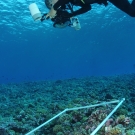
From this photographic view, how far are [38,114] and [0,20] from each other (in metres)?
29.8

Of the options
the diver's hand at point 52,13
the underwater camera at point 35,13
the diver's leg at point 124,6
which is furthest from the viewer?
the diver's leg at point 124,6

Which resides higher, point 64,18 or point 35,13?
point 35,13

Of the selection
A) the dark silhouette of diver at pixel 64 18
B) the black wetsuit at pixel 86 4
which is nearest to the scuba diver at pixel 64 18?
the dark silhouette of diver at pixel 64 18

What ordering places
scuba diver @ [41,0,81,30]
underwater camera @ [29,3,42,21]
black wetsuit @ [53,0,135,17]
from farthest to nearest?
underwater camera @ [29,3,42,21] → scuba diver @ [41,0,81,30] → black wetsuit @ [53,0,135,17]

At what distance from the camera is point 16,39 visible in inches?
1972

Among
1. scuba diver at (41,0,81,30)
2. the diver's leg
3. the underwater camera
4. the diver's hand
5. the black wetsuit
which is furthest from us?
the diver's leg

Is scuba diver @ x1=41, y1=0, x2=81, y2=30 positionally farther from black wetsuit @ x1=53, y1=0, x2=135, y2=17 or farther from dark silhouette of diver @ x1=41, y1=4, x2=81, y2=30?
black wetsuit @ x1=53, y1=0, x2=135, y2=17

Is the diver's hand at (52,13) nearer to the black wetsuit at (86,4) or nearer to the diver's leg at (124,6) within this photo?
the black wetsuit at (86,4)

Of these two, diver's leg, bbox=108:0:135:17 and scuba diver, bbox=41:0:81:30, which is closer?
scuba diver, bbox=41:0:81:30

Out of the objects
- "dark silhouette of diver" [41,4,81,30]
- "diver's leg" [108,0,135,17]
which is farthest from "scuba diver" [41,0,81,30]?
"diver's leg" [108,0,135,17]

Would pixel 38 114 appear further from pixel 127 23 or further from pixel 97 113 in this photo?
pixel 127 23

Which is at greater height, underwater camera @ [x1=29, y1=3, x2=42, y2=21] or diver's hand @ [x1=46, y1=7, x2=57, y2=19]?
underwater camera @ [x1=29, y1=3, x2=42, y2=21]

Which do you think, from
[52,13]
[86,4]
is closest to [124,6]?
[86,4]

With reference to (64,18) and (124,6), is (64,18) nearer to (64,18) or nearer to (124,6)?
(64,18)
